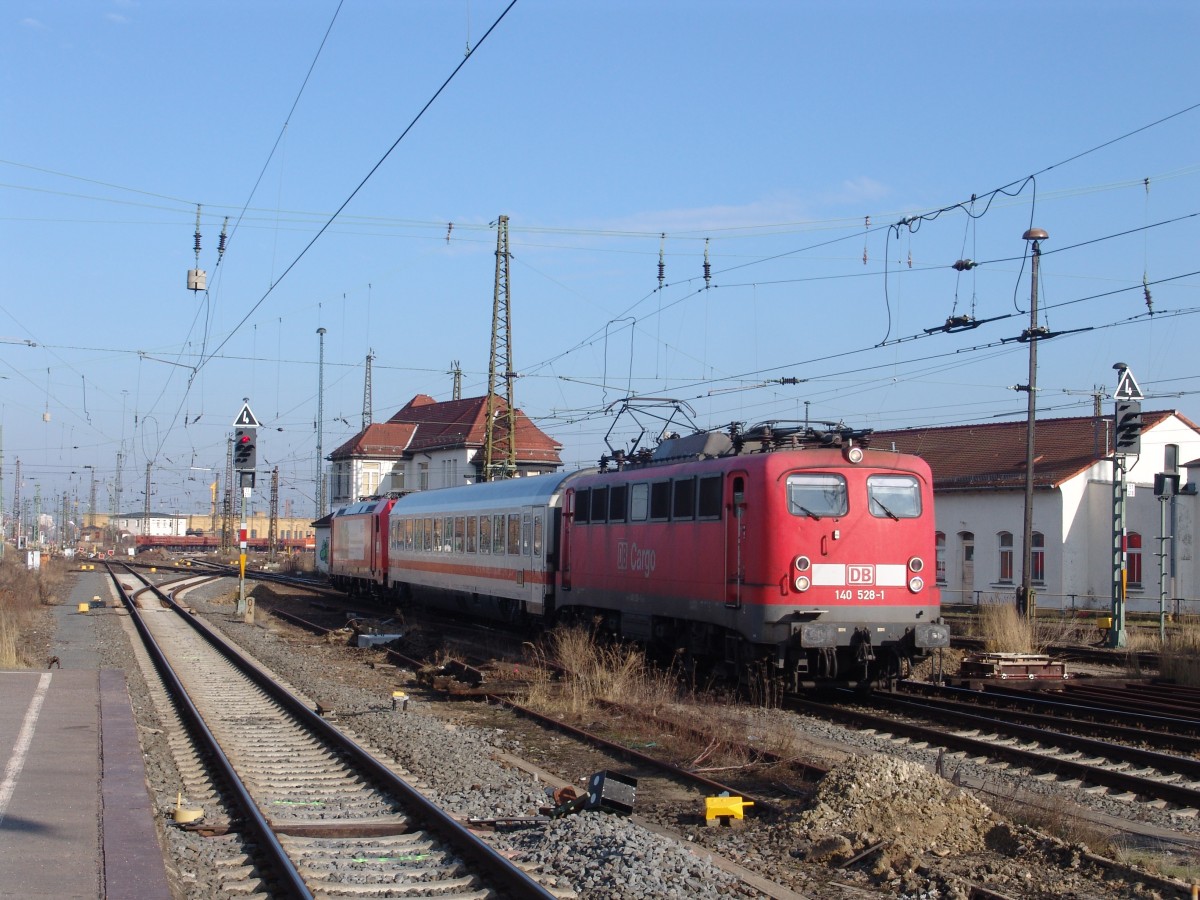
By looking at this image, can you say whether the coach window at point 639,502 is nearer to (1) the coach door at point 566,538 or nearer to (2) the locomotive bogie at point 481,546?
(1) the coach door at point 566,538

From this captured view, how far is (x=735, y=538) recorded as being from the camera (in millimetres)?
15117

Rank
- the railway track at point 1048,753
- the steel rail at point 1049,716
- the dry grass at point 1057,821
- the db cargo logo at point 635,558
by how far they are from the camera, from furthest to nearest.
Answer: the db cargo logo at point 635,558 < the steel rail at point 1049,716 < the railway track at point 1048,753 < the dry grass at point 1057,821

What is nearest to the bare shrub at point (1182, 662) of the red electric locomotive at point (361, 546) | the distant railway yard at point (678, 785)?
the distant railway yard at point (678, 785)

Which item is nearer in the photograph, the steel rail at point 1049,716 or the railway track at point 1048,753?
the railway track at point 1048,753

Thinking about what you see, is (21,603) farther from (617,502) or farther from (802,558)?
(802,558)

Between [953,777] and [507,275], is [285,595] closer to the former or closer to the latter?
[507,275]

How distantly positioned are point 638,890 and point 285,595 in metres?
38.1

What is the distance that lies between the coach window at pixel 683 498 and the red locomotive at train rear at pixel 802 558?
14mm

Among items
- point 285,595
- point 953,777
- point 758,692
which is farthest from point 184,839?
point 285,595

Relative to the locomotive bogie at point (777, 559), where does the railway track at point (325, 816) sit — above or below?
below

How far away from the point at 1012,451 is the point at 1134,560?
5.06 meters

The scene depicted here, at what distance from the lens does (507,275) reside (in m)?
37.8

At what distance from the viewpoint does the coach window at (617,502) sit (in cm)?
1861

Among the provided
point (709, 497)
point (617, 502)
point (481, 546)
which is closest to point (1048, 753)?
point (709, 497)
